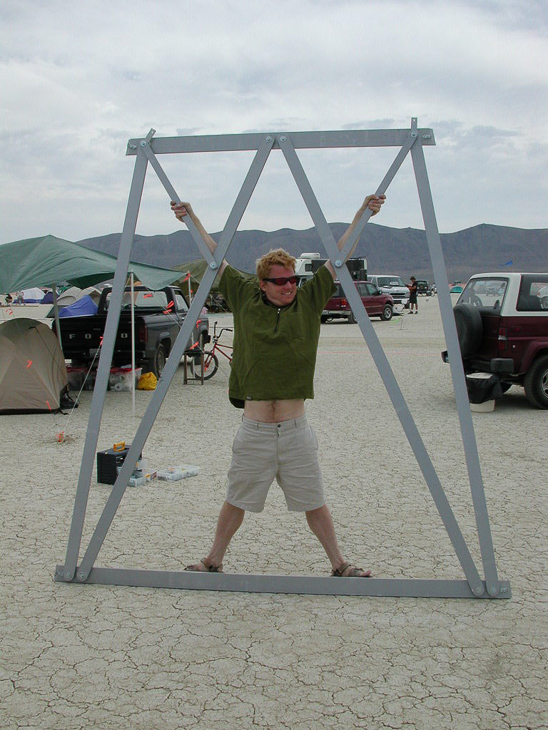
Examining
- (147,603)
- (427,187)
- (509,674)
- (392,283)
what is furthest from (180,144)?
(392,283)

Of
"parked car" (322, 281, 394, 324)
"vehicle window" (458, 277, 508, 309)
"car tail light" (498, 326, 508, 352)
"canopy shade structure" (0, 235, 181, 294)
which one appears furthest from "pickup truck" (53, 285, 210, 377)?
"parked car" (322, 281, 394, 324)

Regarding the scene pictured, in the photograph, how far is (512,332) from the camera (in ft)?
32.2

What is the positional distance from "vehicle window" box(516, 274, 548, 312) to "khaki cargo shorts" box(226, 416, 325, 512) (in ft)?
22.4

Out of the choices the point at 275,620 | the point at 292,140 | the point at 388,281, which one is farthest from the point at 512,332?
the point at 388,281

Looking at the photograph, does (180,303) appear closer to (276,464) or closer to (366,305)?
(276,464)

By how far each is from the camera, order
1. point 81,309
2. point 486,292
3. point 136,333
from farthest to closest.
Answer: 1. point 81,309
2. point 136,333
3. point 486,292

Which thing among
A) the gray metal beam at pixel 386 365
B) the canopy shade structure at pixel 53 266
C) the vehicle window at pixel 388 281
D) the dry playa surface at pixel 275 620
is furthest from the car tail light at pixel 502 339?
the vehicle window at pixel 388 281

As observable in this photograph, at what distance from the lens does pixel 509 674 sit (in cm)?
322

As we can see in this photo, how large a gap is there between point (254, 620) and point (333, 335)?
2082cm

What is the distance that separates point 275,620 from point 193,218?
217 cm

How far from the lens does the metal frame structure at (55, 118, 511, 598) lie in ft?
12.6

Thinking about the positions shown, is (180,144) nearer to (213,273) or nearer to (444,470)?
(213,273)

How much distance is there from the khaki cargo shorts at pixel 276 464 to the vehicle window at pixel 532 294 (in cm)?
682

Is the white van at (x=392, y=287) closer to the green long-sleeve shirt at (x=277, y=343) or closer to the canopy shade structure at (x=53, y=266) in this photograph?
the canopy shade structure at (x=53, y=266)
